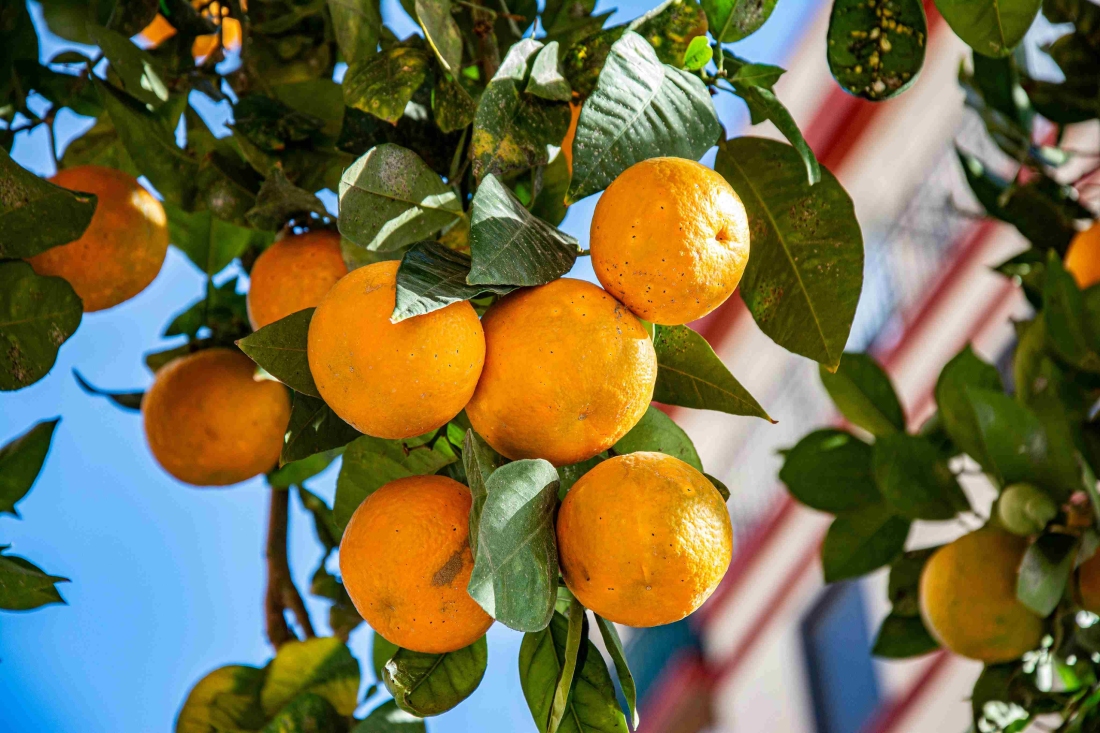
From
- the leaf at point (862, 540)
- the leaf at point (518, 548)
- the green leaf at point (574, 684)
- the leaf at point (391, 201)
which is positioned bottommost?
the leaf at point (862, 540)

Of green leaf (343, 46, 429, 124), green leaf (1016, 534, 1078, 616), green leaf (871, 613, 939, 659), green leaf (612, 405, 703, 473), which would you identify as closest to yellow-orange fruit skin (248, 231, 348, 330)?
green leaf (343, 46, 429, 124)

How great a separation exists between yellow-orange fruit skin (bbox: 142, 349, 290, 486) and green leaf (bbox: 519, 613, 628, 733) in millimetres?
293

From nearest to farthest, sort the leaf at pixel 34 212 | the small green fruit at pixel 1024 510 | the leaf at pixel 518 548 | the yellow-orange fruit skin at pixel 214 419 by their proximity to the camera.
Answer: the leaf at pixel 518 548 < the leaf at pixel 34 212 < the yellow-orange fruit skin at pixel 214 419 < the small green fruit at pixel 1024 510

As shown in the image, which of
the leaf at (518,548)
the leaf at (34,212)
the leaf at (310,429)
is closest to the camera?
the leaf at (518,548)

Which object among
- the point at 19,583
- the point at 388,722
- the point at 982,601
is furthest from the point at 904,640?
the point at 19,583

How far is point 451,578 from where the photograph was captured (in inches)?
17.4

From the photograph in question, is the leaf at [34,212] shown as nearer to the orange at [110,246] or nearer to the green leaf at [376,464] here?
the orange at [110,246]

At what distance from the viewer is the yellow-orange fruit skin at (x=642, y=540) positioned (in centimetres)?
41

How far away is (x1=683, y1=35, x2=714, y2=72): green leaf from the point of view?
0.53 m

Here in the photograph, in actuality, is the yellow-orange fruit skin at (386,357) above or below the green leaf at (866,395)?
above

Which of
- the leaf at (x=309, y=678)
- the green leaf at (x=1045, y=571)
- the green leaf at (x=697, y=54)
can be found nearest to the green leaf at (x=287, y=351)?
the green leaf at (x=697, y=54)

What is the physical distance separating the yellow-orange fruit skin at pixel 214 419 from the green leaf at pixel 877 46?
1.49 ft

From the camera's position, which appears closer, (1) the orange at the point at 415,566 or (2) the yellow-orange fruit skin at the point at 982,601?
(1) the orange at the point at 415,566

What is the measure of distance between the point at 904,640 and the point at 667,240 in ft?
2.58
